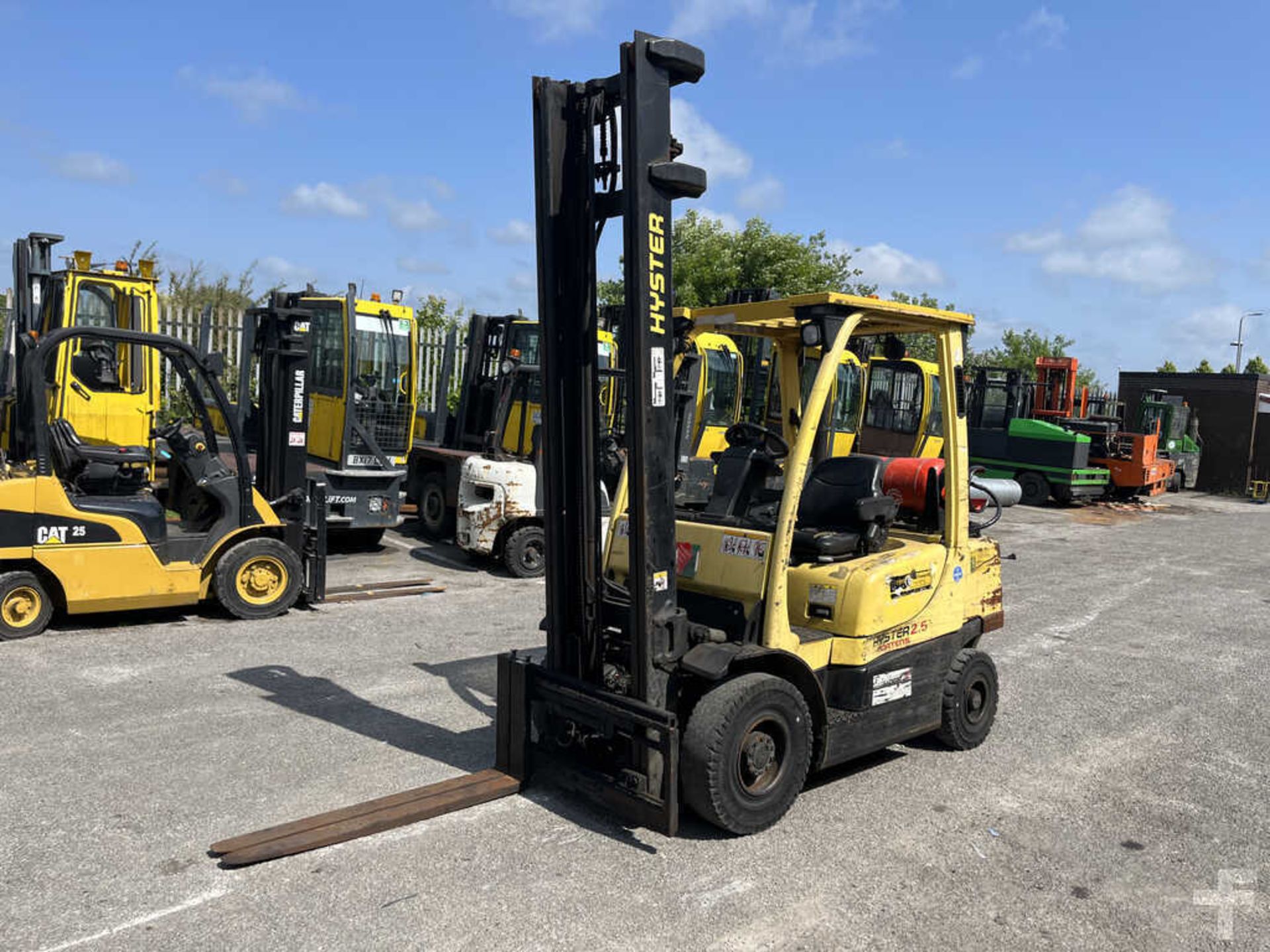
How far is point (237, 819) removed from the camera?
4.44 m

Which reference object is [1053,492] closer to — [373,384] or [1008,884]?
[373,384]

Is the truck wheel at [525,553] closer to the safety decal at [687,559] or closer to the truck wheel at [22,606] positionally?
the truck wheel at [22,606]

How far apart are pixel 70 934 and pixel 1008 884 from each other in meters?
3.46

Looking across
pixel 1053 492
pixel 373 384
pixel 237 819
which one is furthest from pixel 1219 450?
pixel 237 819

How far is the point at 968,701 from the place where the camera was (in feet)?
18.9

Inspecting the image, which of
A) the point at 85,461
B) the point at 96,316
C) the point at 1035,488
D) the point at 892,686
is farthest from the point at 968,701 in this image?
the point at 1035,488

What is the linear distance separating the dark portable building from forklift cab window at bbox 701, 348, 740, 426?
2057cm

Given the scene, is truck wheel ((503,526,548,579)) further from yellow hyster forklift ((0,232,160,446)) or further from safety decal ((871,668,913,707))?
safety decal ((871,668,913,707))

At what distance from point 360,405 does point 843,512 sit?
749 cm

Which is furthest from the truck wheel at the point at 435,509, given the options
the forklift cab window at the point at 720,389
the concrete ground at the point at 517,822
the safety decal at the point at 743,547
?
the safety decal at the point at 743,547

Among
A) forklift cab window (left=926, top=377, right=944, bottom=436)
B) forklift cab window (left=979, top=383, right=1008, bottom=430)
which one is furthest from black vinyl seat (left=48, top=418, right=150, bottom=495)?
forklift cab window (left=979, top=383, right=1008, bottom=430)

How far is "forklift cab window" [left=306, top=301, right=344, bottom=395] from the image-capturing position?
447 inches

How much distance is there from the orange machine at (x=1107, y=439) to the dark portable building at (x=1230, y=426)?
222 inches

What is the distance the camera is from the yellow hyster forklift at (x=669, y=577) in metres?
4.23
